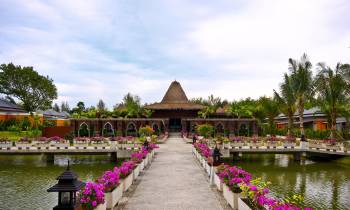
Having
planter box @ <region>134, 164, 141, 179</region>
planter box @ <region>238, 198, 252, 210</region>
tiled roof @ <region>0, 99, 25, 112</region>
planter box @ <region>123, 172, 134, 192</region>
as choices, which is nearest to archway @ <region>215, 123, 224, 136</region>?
tiled roof @ <region>0, 99, 25, 112</region>

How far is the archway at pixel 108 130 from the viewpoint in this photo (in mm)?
47344

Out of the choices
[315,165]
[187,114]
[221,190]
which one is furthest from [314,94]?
[221,190]

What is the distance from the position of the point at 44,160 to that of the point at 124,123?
59.6 ft

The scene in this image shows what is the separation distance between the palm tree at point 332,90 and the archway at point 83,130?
98.6 ft

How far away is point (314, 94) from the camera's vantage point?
113 feet

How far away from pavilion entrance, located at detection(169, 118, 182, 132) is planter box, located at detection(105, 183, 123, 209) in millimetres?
40224

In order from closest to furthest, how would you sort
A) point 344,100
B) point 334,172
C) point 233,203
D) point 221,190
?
point 233,203 < point 221,190 < point 334,172 < point 344,100

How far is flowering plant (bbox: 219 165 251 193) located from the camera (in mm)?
10578

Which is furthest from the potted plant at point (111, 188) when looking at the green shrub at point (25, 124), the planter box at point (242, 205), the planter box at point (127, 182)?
the green shrub at point (25, 124)

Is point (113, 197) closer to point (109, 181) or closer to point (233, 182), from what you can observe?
point (109, 181)

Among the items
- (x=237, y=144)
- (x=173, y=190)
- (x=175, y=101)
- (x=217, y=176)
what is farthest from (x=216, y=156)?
(x=175, y=101)

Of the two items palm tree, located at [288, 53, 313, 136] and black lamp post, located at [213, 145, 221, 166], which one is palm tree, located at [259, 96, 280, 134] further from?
black lamp post, located at [213, 145, 221, 166]

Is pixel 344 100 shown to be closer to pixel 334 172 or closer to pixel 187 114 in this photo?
pixel 334 172

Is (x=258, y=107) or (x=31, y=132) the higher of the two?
(x=258, y=107)
